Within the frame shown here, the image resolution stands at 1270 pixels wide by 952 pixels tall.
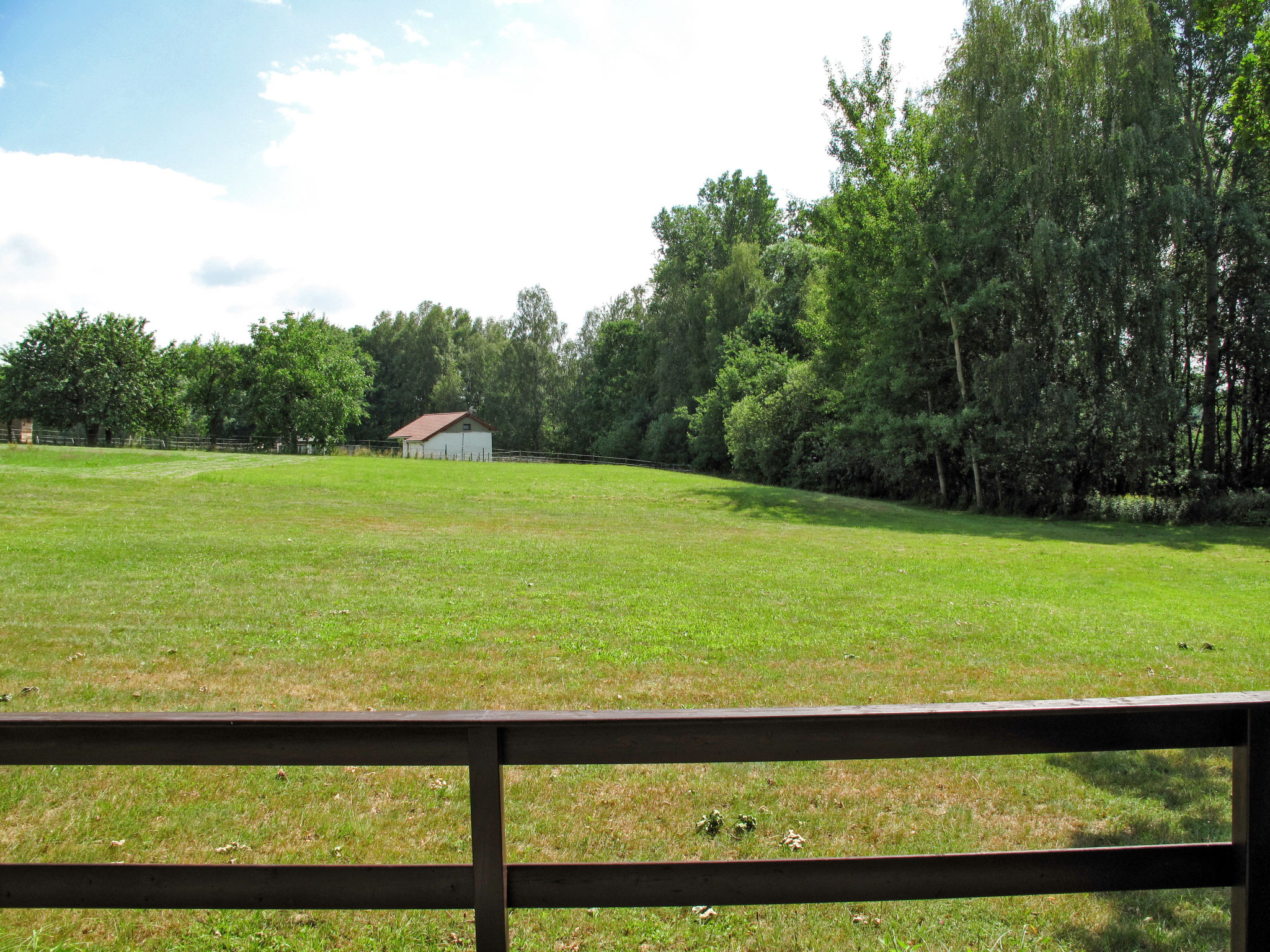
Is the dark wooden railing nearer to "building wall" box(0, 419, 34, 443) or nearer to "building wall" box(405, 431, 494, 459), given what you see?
"building wall" box(0, 419, 34, 443)

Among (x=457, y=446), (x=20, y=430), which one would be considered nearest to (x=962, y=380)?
(x=457, y=446)

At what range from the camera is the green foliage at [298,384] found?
68500 millimetres

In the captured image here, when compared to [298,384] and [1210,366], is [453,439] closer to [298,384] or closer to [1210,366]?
[298,384]

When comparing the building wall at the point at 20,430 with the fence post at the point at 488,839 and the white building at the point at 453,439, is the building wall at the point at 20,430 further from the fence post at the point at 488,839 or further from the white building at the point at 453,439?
the fence post at the point at 488,839

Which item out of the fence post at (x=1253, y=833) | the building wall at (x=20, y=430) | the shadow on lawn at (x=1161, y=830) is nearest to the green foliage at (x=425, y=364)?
the building wall at (x=20, y=430)

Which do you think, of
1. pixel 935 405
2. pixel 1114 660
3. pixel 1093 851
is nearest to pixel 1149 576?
pixel 1114 660

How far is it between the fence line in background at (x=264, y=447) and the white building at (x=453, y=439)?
32 cm

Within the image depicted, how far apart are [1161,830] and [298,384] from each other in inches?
2866

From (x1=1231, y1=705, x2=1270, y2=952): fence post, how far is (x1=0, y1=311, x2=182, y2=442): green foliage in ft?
248

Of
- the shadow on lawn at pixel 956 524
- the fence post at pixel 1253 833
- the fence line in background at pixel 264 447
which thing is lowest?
the shadow on lawn at pixel 956 524

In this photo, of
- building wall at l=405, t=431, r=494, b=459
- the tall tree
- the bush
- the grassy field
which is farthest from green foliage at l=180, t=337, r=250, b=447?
the bush

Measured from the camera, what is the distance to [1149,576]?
15.2 m

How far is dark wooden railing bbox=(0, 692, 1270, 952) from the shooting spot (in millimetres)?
2367

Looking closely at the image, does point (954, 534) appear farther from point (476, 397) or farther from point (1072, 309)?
point (476, 397)
